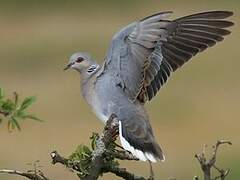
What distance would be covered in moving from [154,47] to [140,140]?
2.52ft

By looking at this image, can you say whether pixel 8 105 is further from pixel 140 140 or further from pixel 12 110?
pixel 140 140

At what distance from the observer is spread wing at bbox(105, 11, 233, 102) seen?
20.1ft

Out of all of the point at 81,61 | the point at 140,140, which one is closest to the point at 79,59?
the point at 81,61

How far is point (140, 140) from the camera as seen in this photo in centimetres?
578

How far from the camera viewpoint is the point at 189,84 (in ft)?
60.6

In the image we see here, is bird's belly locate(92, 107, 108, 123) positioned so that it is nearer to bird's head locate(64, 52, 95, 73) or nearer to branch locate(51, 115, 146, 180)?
bird's head locate(64, 52, 95, 73)

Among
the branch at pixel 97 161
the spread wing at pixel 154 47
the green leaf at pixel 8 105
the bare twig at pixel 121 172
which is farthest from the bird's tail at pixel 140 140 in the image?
the green leaf at pixel 8 105

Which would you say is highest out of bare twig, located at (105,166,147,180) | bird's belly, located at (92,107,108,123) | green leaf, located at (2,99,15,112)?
green leaf, located at (2,99,15,112)

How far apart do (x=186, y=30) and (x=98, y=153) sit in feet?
7.33

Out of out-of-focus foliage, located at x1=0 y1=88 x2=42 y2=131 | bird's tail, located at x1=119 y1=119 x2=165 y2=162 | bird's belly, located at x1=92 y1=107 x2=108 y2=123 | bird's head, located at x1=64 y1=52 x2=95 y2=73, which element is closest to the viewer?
out-of-focus foliage, located at x1=0 y1=88 x2=42 y2=131

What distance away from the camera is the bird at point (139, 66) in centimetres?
598

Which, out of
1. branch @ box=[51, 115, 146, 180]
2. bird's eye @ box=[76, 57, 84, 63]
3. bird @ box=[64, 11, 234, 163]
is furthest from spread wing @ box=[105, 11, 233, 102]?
branch @ box=[51, 115, 146, 180]

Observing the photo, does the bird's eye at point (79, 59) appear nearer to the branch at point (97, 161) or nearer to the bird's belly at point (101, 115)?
the bird's belly at point (101, 115)

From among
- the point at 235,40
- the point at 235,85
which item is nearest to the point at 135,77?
the point at 235,85
